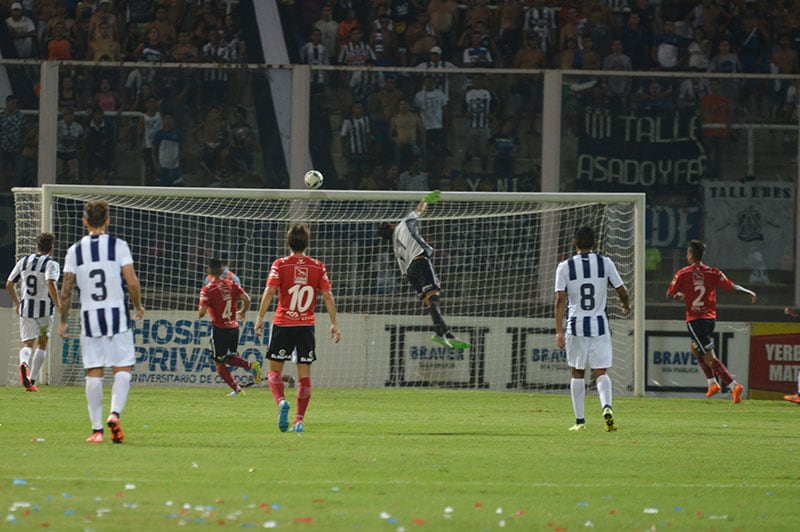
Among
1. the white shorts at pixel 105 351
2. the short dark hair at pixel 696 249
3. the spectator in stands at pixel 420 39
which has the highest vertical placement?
the spectator in stands at pixel 420 39

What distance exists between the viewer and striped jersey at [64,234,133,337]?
10.7m

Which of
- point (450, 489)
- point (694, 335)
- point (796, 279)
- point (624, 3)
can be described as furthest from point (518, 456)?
point (624, 3)

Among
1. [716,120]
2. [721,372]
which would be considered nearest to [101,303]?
[721,372]

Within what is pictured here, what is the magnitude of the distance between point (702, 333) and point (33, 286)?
907 centimetres

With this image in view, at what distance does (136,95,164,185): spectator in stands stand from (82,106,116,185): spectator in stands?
1.58ft

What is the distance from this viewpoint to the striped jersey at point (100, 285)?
1066cm

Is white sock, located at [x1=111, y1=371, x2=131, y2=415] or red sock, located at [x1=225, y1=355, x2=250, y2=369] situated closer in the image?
white sock, located at [x1=111, y1=371, x2=131, y2=415]

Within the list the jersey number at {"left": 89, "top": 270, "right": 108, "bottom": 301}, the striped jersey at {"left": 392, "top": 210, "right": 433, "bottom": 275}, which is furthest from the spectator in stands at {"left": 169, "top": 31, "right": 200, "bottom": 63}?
the jersey number at {"left": 89, "top": 270, "right": 108, "bottom": 301}

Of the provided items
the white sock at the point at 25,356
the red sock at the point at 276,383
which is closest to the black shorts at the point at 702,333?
the red sock at the point at 276,383

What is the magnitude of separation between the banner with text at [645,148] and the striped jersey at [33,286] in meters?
8.27

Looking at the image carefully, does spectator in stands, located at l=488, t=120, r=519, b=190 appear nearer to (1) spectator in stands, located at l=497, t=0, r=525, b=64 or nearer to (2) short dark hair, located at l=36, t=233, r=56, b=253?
(1) spectator in stands, located at l=497, t=0, r=525, b=64

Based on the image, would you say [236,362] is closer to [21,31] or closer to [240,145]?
[240,145]

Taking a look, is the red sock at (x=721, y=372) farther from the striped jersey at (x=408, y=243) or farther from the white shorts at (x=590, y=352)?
the white shorts at (x=590, y=352)

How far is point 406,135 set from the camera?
70.0ft
